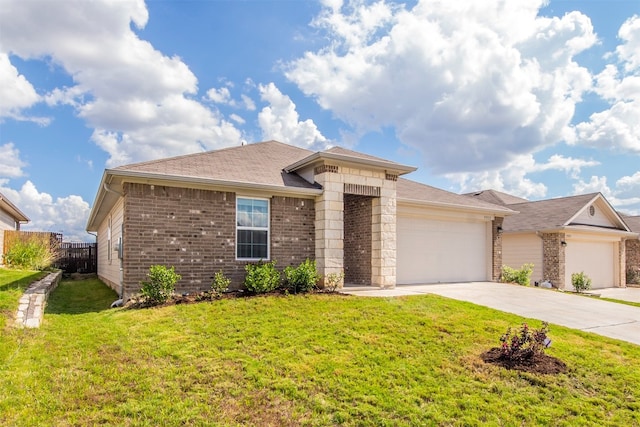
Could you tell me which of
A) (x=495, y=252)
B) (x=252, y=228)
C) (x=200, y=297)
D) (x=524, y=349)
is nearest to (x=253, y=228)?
(x=252, y=228)

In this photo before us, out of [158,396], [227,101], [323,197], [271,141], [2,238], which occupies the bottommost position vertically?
[158,396]

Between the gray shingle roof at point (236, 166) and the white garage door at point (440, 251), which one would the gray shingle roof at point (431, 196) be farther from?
the gray shingle roof at point (236, 166)

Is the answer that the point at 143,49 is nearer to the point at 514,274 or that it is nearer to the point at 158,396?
the point at 158,396

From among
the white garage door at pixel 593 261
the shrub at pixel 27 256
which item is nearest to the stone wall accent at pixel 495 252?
the white garage door at pixel 593 261

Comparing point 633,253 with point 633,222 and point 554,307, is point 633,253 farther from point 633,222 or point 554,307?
point 554,307

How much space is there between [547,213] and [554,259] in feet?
9.92

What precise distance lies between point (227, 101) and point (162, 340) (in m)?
10.7

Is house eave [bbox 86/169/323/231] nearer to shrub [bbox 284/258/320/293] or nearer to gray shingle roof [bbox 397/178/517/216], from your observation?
shrub [bbox 284/258/320/293]

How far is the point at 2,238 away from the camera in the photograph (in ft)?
63.4

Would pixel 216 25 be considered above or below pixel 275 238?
above

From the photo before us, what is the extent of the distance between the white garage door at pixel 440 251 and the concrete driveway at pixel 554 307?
1.49m

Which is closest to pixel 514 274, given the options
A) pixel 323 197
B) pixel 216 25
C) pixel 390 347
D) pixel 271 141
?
pixel 323 197

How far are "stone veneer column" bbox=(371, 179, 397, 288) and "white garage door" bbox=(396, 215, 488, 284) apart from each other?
160cm

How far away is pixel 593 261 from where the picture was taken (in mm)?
21266
